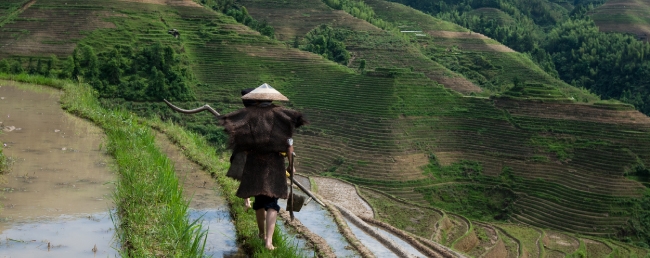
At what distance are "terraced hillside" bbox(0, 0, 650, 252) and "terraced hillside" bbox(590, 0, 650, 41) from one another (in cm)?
2749

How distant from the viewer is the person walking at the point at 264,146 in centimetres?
643

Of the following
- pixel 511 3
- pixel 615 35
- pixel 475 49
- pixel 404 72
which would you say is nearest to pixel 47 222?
pixel 404 72

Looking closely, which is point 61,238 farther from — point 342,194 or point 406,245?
point 342,194

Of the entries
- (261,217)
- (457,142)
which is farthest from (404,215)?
(261,217)

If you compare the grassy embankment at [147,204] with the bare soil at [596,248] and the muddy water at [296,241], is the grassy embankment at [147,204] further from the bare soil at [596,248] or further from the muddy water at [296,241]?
the bare soil at [596,248]

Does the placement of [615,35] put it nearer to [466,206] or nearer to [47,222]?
[466,206]

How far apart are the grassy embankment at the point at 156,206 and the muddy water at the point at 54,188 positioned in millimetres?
166

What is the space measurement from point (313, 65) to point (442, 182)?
11.9 metres

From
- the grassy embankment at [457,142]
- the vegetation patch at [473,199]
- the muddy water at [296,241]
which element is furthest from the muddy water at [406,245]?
the vegetation patch at [473,199]

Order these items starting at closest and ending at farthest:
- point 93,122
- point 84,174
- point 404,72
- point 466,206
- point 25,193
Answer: point 25,193 < point 84,174 < point 93,122 < point 466,206 < point 404,72

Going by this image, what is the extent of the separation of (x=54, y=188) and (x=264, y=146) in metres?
2.24

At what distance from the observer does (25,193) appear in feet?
23.6

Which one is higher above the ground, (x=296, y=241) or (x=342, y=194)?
(x=296, y=241)

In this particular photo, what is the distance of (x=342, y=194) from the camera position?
2788cm
